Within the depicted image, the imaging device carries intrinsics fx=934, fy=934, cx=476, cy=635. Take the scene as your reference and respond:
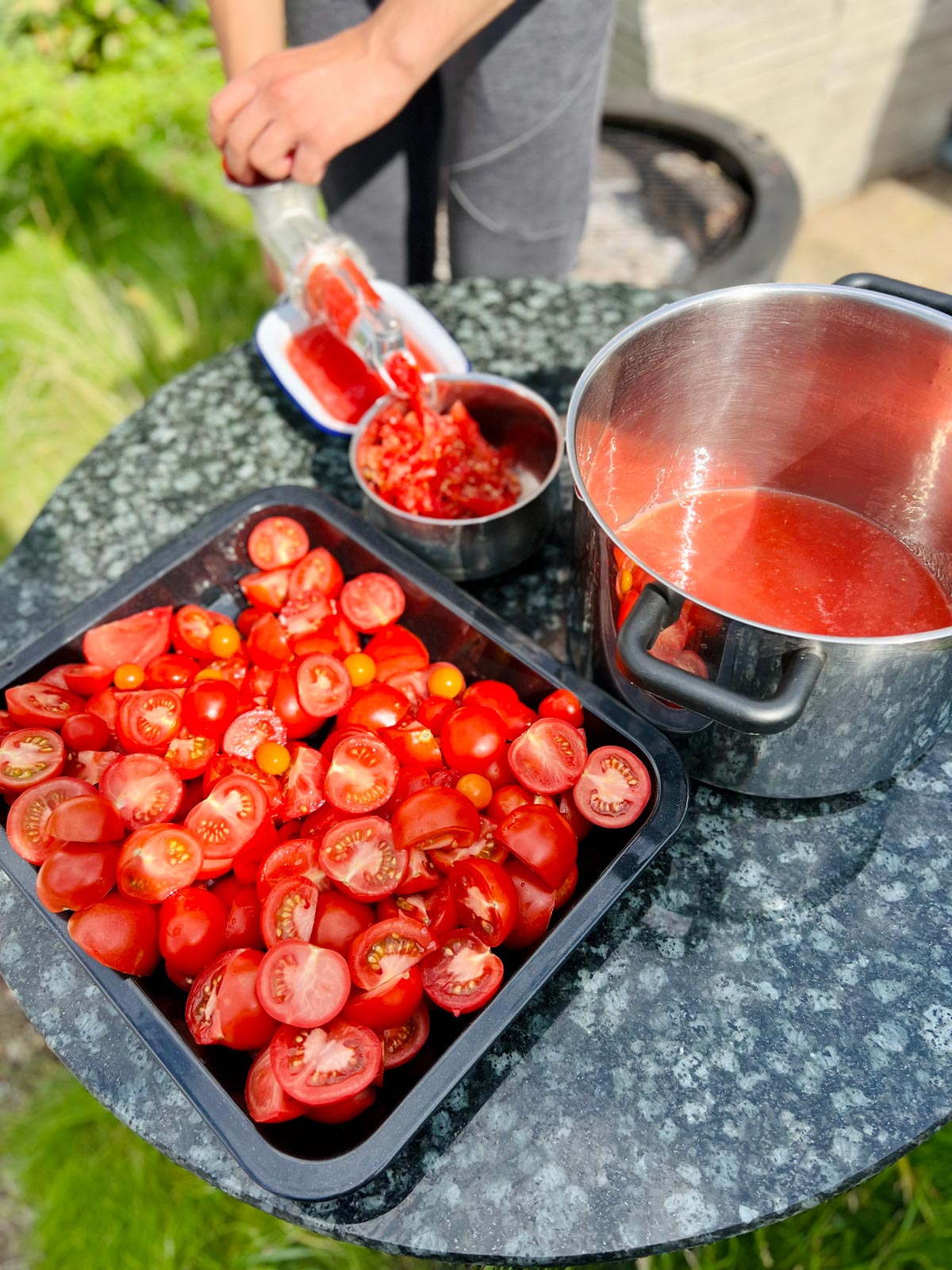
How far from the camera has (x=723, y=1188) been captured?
101 cm

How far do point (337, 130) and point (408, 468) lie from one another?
672mm

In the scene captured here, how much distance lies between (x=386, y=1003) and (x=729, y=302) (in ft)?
3.50

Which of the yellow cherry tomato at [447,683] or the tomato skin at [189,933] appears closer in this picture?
the tomato skin at [189,933]

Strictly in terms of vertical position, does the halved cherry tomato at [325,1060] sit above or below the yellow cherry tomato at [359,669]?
below

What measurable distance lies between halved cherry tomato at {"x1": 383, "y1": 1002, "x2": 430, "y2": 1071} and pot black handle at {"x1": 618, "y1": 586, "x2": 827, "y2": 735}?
0.45m

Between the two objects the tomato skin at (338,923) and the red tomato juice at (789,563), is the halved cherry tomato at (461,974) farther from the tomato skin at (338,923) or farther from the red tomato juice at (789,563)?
the red tomato juice at (789,563)

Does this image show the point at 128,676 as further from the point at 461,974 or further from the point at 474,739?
the point at 461,974

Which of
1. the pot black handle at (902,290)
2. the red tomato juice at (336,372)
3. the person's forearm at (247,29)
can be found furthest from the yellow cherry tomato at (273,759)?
the person's forearm at (247,29)

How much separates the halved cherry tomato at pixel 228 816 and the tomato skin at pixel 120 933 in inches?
4.0

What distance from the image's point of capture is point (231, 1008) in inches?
39.3

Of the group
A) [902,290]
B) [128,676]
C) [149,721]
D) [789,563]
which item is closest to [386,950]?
[149,721]

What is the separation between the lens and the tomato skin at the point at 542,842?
3.53ft

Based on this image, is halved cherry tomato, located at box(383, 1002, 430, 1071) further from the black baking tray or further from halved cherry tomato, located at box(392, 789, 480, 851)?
halved cherry tomato, located at box(392, 789, 480, 851)

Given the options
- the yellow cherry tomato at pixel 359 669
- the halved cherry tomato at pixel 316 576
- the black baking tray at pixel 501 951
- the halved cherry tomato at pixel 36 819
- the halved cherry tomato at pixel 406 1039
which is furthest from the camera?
the halved cherry tomato at pixel 316 576
